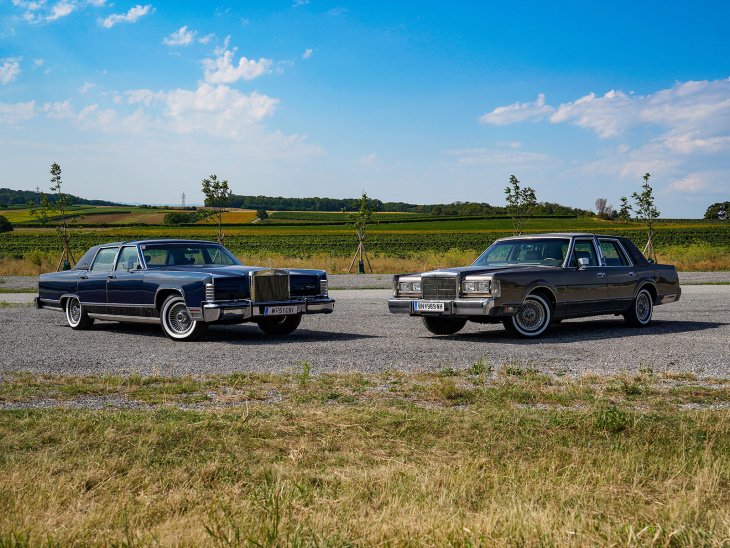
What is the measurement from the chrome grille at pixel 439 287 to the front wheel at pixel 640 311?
12.3 feet

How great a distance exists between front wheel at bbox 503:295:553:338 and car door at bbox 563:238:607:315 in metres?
0.53

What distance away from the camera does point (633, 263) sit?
12789 millimetres

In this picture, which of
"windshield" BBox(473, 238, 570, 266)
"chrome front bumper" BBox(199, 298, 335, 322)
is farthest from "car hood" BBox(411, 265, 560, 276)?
"chrome front bumper" BBox(199, 298, 335, 322)

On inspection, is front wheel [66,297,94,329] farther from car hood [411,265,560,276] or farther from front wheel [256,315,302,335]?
car hood [411,265,560,276]

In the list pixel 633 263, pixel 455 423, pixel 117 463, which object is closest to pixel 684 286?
pixel 633 263

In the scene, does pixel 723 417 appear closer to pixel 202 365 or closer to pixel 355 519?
pixel 355 519

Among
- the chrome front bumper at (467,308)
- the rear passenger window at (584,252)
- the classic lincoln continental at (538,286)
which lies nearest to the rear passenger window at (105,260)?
the classic lincoln continental at (538,286)

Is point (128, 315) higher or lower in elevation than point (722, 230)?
lower

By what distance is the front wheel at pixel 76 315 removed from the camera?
12.7 meters

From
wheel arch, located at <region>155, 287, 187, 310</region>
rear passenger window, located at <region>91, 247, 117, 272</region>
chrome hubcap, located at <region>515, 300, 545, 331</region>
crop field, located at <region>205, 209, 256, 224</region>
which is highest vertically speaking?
crop field, located at <region>205, 209, 256, 224</region>

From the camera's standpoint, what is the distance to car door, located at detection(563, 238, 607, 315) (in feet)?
37.3

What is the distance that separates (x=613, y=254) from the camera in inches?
496

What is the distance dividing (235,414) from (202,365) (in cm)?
306

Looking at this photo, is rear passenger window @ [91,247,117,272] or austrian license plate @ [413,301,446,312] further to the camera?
rear passenger window @ [91,247,117,272]
